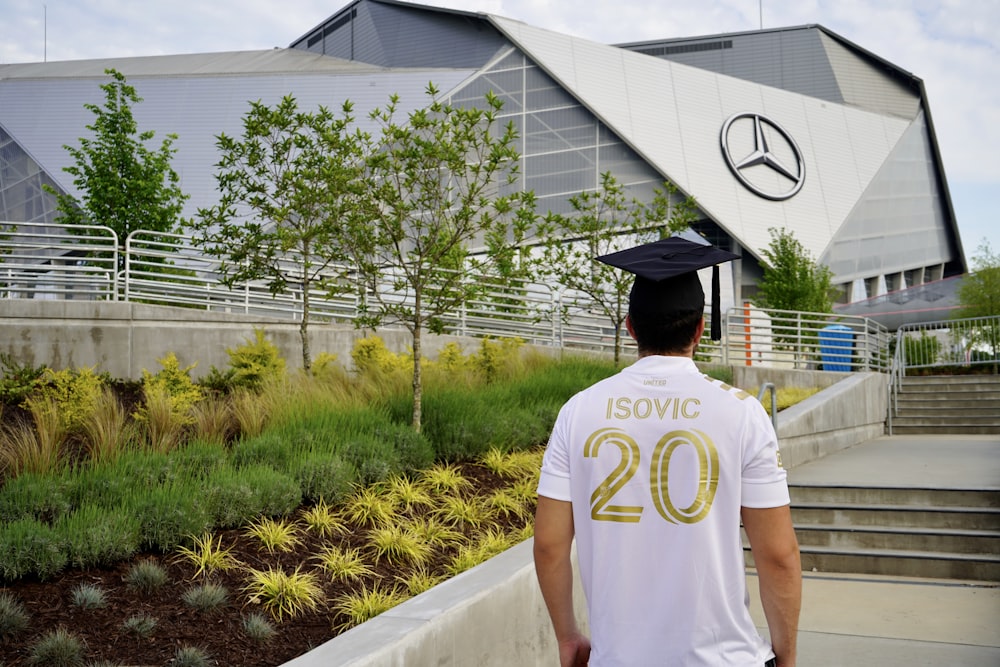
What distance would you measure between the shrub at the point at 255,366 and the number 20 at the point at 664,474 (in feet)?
27.0

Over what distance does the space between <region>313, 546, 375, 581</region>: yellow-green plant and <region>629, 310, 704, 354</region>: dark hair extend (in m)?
3.59

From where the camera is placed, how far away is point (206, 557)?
16.6 ft

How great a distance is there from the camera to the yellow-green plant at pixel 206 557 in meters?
5.05

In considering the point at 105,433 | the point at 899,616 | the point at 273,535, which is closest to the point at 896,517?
the point at 899,616

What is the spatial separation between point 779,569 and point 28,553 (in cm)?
396

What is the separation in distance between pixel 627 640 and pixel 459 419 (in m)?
6.38

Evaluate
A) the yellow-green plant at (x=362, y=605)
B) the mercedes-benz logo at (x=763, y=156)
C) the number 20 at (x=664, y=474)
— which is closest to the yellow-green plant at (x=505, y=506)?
the yellow-green plant at (x=362, y=605)

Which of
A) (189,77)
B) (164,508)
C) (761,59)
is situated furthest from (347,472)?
(761,59)

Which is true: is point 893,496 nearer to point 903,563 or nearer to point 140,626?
point 903,563

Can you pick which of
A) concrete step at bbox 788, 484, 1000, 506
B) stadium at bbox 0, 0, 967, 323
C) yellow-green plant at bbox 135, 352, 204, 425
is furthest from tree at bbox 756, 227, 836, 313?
yellow-green plant at bbox 135, 352, 204, 425

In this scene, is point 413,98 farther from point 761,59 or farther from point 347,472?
point 347,472

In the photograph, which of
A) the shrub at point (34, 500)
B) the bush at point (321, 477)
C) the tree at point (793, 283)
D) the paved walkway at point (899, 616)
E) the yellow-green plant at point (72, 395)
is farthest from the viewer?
the tree at point (793, 283)

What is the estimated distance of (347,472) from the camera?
21.6 feet

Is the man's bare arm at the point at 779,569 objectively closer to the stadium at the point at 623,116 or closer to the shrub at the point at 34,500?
the shrub at the point at 34,500
